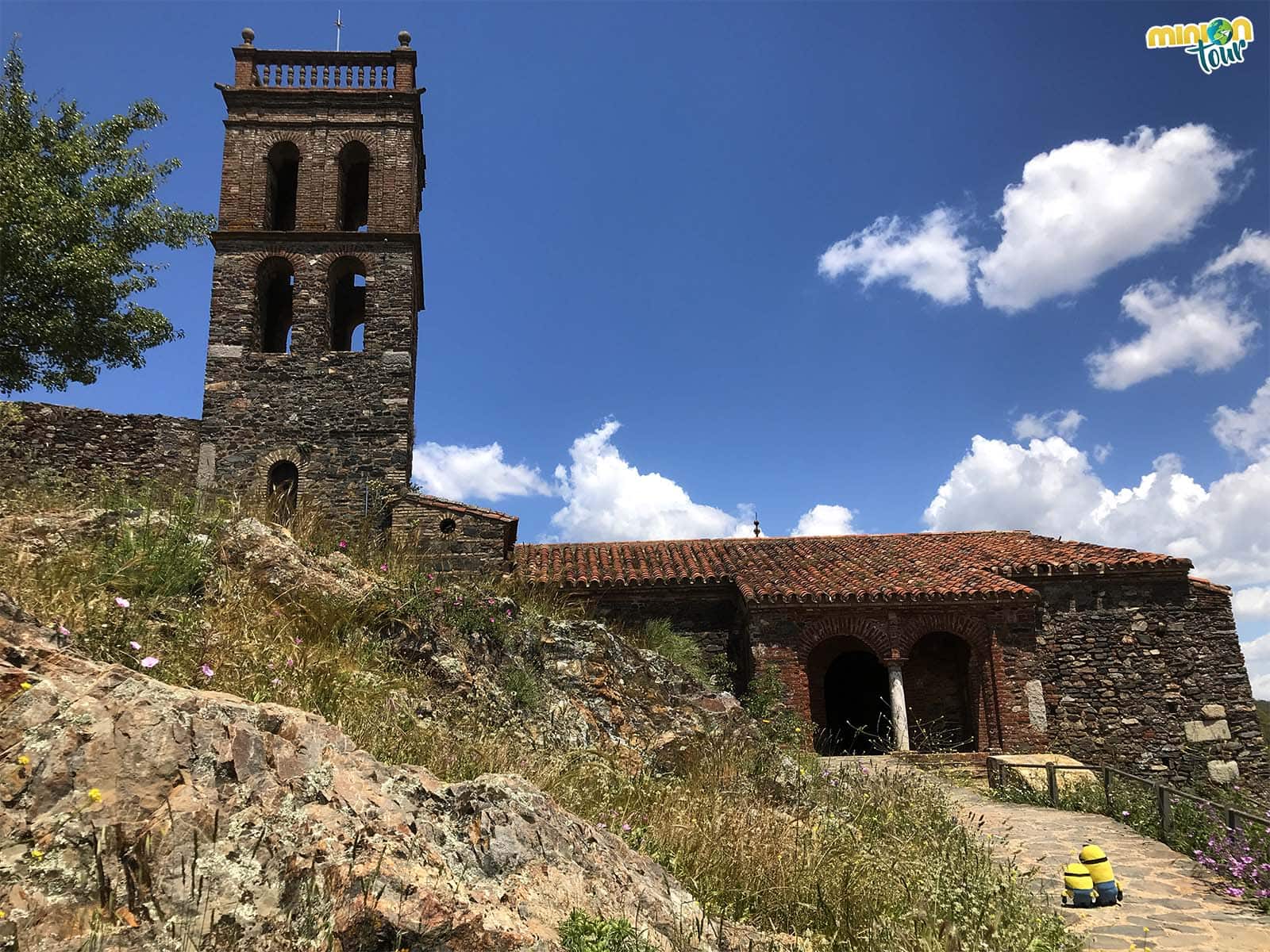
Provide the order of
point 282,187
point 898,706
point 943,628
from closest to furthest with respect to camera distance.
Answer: point 898,706 → point 943,628 → point 282,187

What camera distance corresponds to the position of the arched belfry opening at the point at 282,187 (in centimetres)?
1455

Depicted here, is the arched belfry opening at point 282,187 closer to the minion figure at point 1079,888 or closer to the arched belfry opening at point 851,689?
the arched belfry opening at point 851,689

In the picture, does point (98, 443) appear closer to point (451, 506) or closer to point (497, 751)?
point (451, 506)

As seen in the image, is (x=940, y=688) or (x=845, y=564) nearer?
(x=940, y=688)

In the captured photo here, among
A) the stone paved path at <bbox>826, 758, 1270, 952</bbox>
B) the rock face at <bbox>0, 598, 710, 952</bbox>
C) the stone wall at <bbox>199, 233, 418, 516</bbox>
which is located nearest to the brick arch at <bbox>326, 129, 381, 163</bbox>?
the stone wall at <bbox>199, 233, 418, 516</bbox>

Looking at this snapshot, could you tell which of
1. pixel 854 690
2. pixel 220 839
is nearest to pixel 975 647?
pixel 854 690

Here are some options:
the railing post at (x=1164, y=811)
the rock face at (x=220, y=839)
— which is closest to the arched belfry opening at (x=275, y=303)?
the rock face at (x=220, y=839)

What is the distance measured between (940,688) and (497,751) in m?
13.1

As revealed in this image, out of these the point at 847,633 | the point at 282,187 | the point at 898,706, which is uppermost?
the point at 282,187

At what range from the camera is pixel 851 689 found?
56.6ft

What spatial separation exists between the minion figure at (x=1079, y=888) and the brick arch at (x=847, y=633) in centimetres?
827

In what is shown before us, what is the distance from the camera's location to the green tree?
12867mm

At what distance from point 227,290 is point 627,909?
14.1 meters

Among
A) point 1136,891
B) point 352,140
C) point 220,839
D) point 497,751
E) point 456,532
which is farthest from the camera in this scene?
point 352,140
